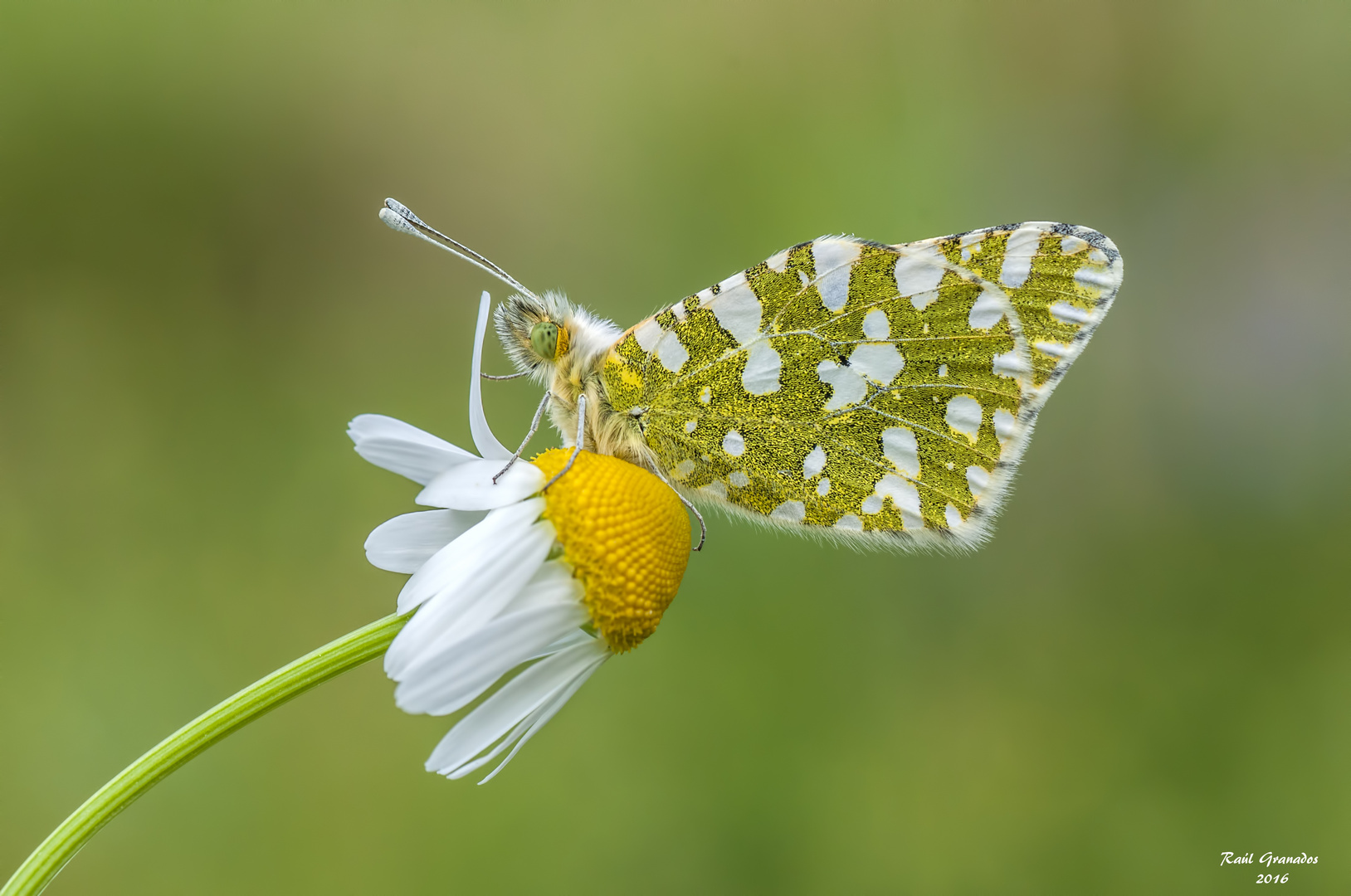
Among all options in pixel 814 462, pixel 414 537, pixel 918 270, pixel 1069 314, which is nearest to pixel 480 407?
pixel 414 537

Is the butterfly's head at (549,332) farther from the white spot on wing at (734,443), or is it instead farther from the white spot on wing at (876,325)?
the white spot on wing at (876,325)

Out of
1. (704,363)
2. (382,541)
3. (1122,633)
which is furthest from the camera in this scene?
(1122,633)

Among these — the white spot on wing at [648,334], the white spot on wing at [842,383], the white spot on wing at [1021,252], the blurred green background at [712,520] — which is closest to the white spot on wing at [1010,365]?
the white spot on wing at [1021,252]

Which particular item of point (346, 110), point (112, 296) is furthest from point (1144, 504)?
point (112, 296)

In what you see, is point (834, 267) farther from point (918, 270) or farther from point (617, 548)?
point (617, 548)

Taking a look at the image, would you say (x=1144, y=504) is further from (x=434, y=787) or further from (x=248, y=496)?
(x=248, y=496)

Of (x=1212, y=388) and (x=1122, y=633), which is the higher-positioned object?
(x=1212, y=388)
